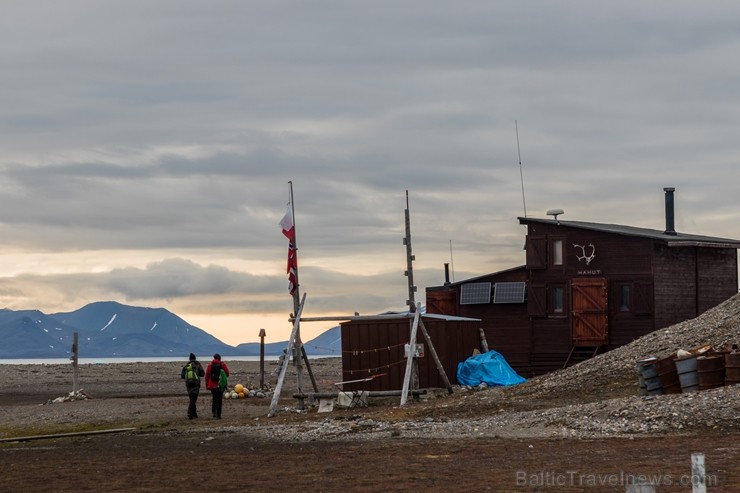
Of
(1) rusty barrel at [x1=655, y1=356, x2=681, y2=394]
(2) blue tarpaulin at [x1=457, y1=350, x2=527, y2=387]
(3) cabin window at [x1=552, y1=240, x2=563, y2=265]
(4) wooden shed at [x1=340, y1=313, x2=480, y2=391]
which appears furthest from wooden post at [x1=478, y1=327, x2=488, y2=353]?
(1) rusty barrel at [x1=655, y1=356, x2=681, y2=394]

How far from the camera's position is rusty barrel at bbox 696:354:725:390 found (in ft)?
93.9

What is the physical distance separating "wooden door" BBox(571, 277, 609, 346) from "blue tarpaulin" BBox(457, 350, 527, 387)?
4085 mm

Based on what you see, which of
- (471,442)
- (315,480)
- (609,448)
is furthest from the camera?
(471,442)

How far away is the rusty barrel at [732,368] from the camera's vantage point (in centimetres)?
2823

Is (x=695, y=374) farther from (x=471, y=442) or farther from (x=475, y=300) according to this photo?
(x=475, y=300)

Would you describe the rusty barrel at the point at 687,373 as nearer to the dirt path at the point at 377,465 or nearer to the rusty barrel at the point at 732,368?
the rusty barrel at the point at 732,368

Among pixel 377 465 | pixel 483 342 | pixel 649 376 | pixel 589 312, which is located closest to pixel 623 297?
pixel 589 312

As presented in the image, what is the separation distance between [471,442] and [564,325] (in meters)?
22.5

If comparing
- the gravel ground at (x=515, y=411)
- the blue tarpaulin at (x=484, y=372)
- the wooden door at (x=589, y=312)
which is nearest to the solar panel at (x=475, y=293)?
the wooden door at (x=589, y=312)

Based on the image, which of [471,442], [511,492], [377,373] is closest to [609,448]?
[471,442]

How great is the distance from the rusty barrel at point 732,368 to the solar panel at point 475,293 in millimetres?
20179

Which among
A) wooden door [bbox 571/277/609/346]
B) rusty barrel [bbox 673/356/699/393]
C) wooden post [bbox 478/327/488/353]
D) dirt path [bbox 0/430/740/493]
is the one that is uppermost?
wooden door [bbox 571/277/609/346]

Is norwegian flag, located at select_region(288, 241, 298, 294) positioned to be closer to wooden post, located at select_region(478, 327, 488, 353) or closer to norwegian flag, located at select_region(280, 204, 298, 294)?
norwegian flag, located at select_region(280, 204, 298, 294)

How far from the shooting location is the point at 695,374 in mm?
28984
